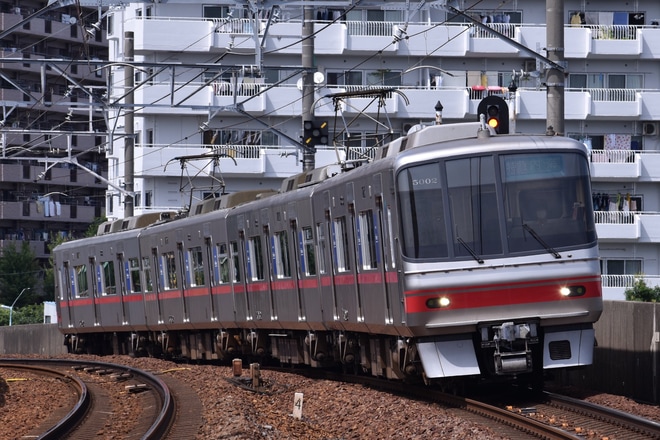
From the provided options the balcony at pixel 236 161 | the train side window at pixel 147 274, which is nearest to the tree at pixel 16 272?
the balcony at pixel 236 161

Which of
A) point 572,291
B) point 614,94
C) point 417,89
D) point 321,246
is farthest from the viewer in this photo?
point 614,94

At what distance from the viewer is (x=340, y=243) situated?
17078 millimetres

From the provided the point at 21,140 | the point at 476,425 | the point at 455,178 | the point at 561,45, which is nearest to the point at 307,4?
the point at 561,45

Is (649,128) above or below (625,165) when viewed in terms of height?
above

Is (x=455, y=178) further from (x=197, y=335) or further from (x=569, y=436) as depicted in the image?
(x=197, y=335)

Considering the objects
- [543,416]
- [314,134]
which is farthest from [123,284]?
[543,416]

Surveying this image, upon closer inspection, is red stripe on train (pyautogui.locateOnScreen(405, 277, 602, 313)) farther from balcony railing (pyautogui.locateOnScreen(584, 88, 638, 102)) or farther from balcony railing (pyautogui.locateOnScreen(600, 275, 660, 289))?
balcony railing (pyautogui.locateOnScreen(584, 88, 638, 102))

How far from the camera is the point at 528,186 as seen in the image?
45.9 ft

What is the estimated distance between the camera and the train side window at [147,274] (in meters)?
27.8

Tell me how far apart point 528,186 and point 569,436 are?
3.82 metres

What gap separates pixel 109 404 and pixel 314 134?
8.62m

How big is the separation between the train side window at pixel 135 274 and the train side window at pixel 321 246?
35.9ft

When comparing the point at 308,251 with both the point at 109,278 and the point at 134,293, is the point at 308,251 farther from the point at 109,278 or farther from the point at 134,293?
the point at 109,278

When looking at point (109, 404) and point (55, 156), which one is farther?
point (55, 156)
